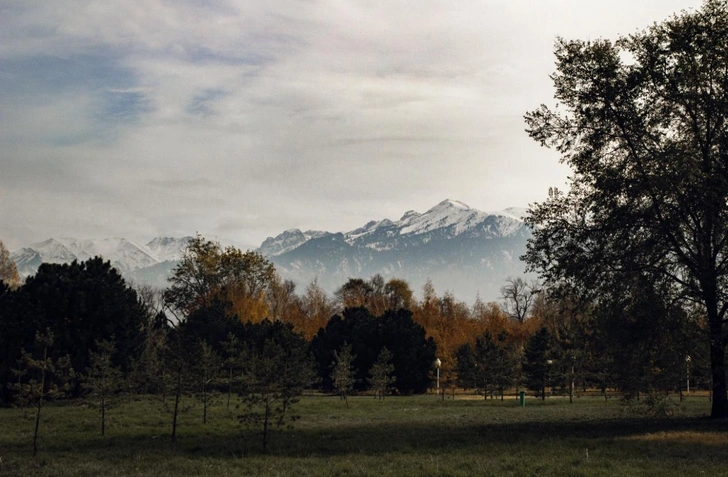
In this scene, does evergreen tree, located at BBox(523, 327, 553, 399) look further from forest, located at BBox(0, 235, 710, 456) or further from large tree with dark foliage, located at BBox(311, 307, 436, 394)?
large tree with dark foliage, located at BBox(311, 307, 436, 394)

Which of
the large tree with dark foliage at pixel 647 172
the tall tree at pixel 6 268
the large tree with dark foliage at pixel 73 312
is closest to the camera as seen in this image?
the large tree with dark foliage at pixel 647 172

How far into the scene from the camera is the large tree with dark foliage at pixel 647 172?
26734 mm

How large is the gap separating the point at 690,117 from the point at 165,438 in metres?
27.1

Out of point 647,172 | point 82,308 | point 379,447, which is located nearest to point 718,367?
point 647,172

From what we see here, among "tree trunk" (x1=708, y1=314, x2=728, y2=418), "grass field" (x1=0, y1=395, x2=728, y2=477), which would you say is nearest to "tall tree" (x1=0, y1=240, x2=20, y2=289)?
"grass field" (x1=0, y1=395, x2=728, y2=477)

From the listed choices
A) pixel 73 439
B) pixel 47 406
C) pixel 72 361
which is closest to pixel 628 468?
pixel 73 439

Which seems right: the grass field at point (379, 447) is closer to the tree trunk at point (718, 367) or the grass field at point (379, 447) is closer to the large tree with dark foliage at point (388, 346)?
the tree trunk at point (718, 367)

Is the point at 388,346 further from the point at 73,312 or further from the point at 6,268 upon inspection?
the point at 6,268

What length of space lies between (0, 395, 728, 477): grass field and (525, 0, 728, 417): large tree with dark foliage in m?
6.77

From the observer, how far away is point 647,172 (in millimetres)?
26375

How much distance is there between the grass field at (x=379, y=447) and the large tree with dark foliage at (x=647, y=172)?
22.2 ft

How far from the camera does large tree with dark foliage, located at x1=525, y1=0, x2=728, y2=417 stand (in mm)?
26734

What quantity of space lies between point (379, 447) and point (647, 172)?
15.8 m

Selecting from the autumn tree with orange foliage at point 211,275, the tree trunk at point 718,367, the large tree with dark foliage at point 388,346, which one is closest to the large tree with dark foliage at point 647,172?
the tree trunk at point 718,367
